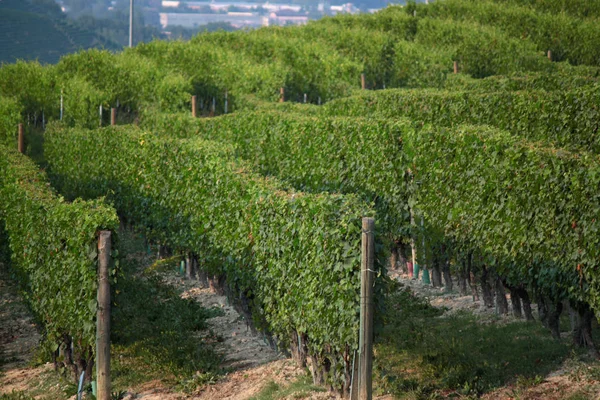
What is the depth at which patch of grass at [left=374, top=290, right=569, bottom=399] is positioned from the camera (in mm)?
11906

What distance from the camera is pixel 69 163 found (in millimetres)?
26281

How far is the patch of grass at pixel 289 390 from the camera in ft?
39.7

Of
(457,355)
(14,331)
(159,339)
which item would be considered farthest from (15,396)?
(457,355)

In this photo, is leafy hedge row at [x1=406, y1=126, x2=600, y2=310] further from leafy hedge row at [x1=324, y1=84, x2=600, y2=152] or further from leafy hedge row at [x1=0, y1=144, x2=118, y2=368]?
leafy hedge row at [x1=0, y1=144, x2=118, y2=368]

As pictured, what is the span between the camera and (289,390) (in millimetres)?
12297

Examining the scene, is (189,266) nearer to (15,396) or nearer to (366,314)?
(15,396)

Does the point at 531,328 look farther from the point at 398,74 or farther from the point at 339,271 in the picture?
the point at 398,74

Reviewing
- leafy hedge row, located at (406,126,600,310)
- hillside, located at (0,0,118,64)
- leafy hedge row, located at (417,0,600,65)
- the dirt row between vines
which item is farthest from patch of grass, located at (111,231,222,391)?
hillside, located at (0,0,118,64)

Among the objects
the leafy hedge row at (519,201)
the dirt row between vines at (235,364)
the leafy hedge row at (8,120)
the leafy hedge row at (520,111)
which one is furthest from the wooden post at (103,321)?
the leafy hedge row at (8,120)

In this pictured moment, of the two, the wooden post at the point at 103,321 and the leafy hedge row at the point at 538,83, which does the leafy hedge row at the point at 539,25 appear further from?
the wooden post at the point at 103,321

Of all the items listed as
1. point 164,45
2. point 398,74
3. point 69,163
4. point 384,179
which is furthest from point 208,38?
point 384,179

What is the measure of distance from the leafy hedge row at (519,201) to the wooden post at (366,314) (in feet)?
11.3

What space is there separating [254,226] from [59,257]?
3.07 metres

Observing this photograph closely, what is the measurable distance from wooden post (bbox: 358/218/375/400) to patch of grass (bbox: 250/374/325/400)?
54.2 inches
